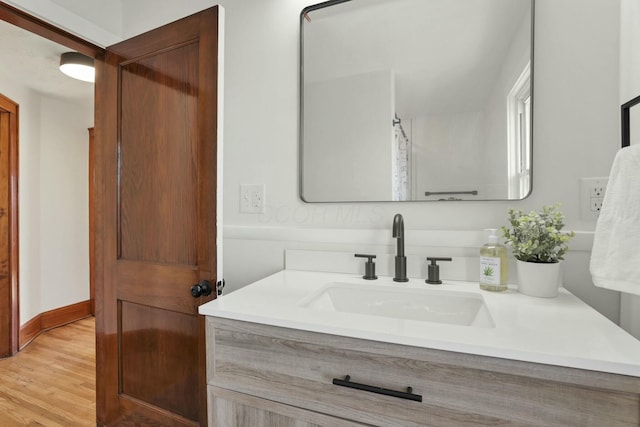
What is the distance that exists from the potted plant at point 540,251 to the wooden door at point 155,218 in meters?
1.06

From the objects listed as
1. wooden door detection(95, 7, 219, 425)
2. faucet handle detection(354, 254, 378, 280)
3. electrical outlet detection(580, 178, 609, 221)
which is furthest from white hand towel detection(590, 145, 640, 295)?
wooden door detection(95, 7, 219, 425)

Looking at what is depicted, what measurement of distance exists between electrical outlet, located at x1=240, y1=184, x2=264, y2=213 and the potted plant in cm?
104

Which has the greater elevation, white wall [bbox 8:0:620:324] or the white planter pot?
white wall [bbox 8:0:620:324]

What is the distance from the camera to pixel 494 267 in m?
1.03

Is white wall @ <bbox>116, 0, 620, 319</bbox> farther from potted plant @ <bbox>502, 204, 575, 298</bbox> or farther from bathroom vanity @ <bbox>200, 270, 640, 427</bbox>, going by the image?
bathroom vanity @ <bbox>200, 270, 640, 427</bbox>

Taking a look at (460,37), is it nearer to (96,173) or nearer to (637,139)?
(637,139)

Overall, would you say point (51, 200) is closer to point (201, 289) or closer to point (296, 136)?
point (201, 289)

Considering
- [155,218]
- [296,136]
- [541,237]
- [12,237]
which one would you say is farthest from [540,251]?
[12,237]

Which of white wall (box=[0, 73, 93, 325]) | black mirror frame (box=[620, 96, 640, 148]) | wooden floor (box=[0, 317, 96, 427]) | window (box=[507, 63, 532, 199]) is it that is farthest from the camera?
white wall (box=[0, 73, 93, 325])

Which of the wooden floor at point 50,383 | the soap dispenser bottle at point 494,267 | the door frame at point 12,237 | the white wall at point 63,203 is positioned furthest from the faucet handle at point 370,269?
the white wall at point 63,203

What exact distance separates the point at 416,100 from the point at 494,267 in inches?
26.9

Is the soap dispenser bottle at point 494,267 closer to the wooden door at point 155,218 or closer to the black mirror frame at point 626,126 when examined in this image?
the black mirror frame at point 626,126

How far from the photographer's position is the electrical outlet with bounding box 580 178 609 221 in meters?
1.06

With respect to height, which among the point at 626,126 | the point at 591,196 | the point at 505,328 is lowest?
the point at 505,328
